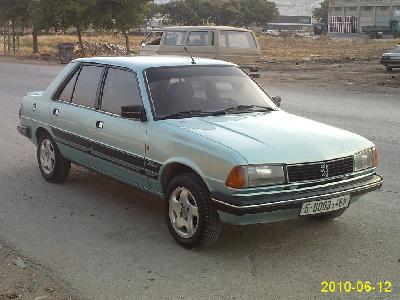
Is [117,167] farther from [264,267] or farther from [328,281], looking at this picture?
[328,281]

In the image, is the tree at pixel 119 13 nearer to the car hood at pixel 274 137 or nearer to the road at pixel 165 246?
the road at pixel 165 246

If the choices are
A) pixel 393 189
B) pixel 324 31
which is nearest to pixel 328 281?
pixel 393 189

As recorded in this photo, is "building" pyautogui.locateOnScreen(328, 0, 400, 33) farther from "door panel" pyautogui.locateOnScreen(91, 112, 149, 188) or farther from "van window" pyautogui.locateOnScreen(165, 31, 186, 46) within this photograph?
"door panel" pyautogui.locateOnScreen(91, 112, 149, 188)

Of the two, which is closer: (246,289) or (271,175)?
(246,289)

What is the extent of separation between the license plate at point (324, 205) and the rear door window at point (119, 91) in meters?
1.91

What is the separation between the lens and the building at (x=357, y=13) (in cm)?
11356

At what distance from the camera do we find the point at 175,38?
2000cm

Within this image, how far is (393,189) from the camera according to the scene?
6621 mm

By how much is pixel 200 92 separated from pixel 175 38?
14.8 m

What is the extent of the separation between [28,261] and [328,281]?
7.50 feet

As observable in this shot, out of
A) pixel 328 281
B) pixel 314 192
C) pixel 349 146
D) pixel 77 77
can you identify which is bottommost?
pixel 328 281

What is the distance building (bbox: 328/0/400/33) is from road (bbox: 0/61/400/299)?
112343mm
